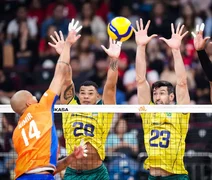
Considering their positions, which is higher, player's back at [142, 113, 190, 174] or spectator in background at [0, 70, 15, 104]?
spectator in background at [0, 70, 15, 104]

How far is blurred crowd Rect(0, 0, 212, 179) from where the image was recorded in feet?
71.9

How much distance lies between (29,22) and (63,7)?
123cm

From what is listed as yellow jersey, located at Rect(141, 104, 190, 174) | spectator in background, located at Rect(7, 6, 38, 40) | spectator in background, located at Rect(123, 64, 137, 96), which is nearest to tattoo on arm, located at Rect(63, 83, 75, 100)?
yellow jersey, located at Rect(141, 104, 190, 174)

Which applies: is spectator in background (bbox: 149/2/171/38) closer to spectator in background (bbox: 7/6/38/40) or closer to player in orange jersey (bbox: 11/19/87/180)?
spectator in background (bbox: 7/6/38/40)

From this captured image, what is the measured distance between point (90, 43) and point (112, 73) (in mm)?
9455

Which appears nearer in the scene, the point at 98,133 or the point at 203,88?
the point at 98,133

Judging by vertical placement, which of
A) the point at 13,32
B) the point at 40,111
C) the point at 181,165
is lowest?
the point at 181,165

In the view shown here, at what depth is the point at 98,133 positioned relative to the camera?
1466 centimetres

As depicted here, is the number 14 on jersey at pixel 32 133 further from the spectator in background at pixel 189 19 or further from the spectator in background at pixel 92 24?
the spectator in background at pixel 189 19

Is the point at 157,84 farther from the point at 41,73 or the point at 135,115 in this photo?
the point at 41,73

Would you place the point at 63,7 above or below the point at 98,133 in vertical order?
above

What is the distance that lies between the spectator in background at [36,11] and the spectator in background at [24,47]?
26.3 inches

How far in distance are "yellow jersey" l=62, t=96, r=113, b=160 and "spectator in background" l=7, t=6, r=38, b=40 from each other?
9927mm

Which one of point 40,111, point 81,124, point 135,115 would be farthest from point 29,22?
point 40,111
